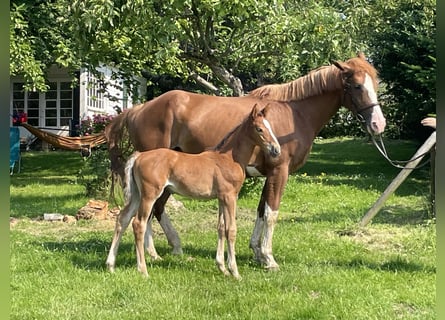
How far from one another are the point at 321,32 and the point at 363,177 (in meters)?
6.63

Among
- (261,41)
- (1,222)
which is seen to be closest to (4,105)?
(1,222)

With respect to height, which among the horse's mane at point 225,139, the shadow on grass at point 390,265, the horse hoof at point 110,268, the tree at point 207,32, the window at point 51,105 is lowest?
the window at point 51,105

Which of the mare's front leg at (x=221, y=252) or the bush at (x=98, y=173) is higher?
the mare's front leg at (x=221, y=252)

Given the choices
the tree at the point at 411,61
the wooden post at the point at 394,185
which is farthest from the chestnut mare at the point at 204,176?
the tree at the point at 411,61

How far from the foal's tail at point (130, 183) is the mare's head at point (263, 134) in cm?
124

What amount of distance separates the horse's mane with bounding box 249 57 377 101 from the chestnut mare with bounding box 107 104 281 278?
3.09 ft

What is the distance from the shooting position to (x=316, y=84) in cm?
634

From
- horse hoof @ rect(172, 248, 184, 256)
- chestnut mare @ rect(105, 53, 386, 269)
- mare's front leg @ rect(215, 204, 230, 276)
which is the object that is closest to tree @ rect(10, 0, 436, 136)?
chestnut mare @ rect(105, 53, 386, 269)

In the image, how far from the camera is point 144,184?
5473mm

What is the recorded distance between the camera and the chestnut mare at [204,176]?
547 centimetres

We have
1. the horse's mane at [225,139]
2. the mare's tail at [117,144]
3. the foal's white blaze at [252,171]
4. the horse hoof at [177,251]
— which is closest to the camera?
the horse's mane at [225,139]

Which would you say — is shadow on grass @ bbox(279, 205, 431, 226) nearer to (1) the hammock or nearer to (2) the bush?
(1) the hammock

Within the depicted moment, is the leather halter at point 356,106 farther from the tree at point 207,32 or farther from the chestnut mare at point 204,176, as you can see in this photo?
the tree at point 207,32

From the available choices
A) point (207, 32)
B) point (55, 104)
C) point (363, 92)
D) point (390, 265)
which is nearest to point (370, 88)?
point (363, 92)
